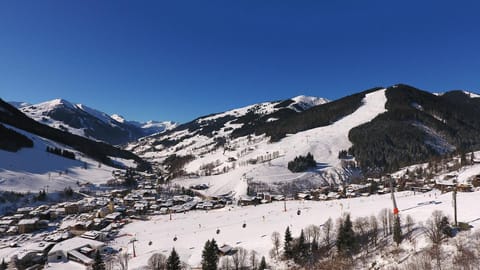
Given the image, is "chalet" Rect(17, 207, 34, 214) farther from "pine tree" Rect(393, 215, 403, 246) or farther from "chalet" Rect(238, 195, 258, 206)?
"pine tree" Rect(393, 215, 403, 246)

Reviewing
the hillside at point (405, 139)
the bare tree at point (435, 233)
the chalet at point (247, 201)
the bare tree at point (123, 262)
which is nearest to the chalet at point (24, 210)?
the bare tree at point (123, 262)

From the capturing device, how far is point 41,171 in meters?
141

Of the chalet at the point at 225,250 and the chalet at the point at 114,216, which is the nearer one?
the chalet at the point at 225,250

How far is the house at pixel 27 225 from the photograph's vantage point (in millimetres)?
68688

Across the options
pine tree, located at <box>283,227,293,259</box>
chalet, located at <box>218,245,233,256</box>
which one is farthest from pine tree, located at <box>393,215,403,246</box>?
chalet, located at <box>218,245,233,256</box>

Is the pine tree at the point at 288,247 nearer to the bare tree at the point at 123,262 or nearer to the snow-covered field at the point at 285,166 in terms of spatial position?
the bare tree at the point at 123,262

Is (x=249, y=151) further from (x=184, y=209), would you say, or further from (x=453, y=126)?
(x=453, y=126)

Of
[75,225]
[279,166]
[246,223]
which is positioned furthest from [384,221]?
[279,166]

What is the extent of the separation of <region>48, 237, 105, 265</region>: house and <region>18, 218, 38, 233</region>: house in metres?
26.7

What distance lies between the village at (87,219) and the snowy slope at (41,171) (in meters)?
19.1

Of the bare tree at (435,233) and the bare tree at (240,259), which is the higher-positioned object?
the bare tree at (435,233)

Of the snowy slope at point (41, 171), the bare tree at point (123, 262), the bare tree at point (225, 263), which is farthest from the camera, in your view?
the snowy slope at point (41, 171)

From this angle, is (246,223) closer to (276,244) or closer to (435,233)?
(276,244)

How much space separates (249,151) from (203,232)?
466 feet
